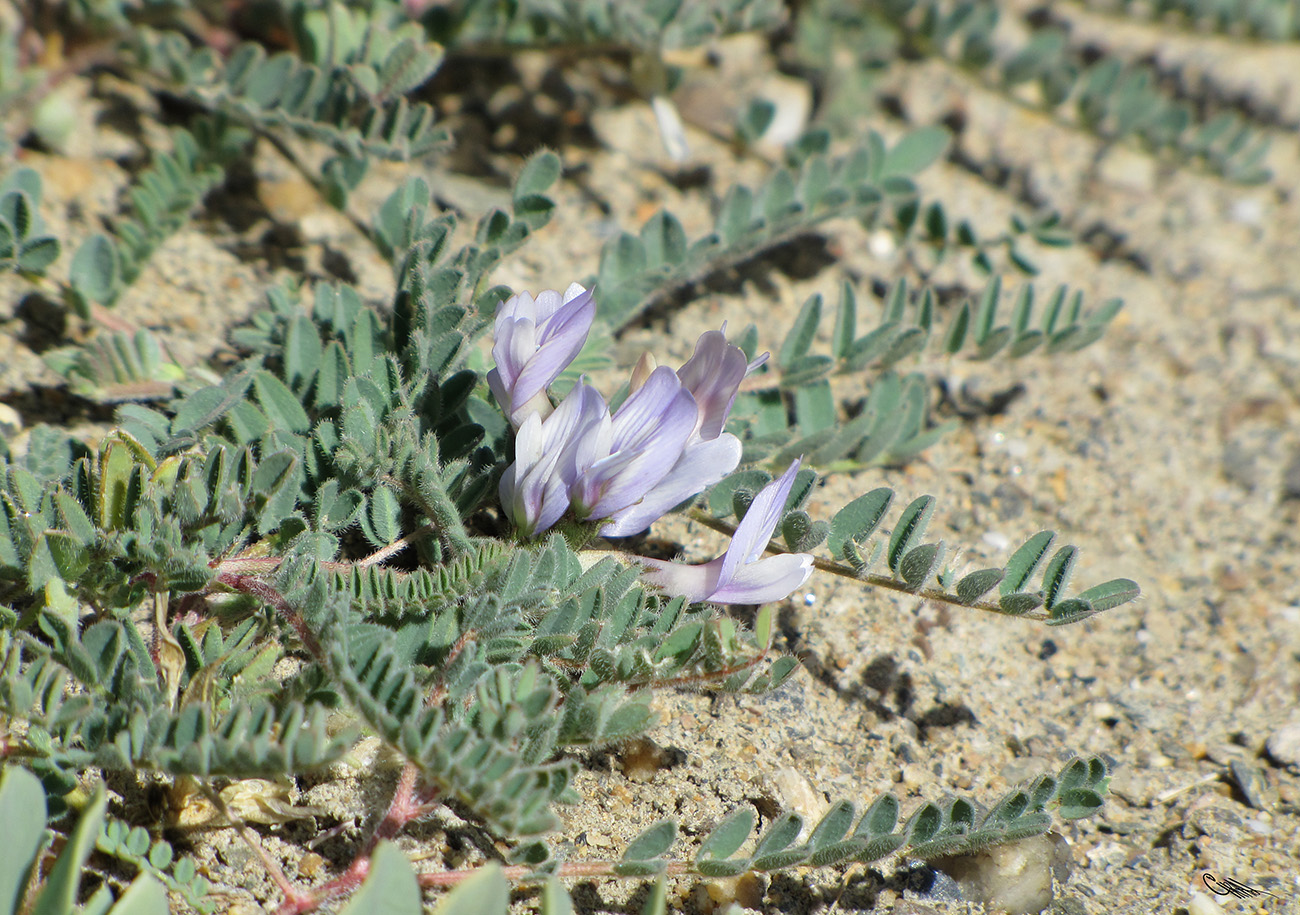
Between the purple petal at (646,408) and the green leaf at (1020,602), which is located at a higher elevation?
the purple petal at (646,408)

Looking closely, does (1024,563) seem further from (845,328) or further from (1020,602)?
(845,328)

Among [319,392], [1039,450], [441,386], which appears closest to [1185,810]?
[1039,450]

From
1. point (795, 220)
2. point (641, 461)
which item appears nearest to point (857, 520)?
point (641, 461)

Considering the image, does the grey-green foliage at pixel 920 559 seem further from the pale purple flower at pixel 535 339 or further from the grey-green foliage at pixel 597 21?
the grey-green foliage at pixel 597 21

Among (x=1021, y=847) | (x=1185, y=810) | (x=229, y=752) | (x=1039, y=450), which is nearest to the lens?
(x=229, y=752)

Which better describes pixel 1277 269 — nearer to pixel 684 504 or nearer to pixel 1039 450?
pixel 1039 450

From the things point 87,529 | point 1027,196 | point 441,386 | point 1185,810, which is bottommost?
point 1185,810

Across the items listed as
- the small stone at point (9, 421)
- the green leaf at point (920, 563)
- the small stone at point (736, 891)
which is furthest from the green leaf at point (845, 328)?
the small stone at point (9, 421)

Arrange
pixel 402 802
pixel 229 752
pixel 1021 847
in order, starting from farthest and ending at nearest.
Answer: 1. pixel 1021 847
2. pixel 402 802
3. pixel 229 752
